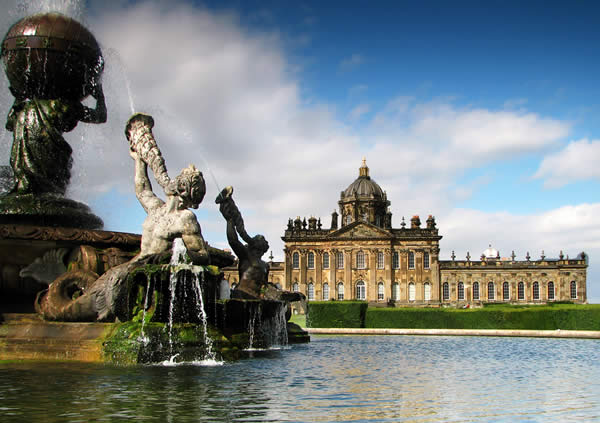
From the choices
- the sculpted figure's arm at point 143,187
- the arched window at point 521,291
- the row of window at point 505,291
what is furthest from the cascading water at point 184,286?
the arched window at point 521,291

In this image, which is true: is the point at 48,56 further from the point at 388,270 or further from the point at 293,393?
the point at 388,270

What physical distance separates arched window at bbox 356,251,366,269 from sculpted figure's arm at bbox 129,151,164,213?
6519 cm

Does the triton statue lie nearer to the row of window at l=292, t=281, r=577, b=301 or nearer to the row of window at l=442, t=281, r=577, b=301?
the row of window at l=292, t=281, r=577, b=301

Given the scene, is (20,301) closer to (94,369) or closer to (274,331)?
(94,369)

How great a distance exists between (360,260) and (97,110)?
213 ft

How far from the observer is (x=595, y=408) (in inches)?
262

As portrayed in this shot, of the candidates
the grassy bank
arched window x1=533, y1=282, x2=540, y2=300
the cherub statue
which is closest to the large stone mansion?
arched window x1=533, y1=282, x2=540, y2=300

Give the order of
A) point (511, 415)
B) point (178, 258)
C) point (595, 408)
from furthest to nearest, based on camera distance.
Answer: point (178, 258) → point (595, 408) → point (511, 415)

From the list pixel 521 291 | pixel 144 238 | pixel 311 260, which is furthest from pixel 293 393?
pixel 521 291

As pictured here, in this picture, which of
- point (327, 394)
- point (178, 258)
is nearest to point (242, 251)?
point (178, 258)

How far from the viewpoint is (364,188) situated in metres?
85.9

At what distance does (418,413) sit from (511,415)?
2.72ft

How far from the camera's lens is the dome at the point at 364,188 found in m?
85.2

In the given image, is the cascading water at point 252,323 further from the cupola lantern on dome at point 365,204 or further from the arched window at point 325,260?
the cupola lantern on dome at point 365,204
